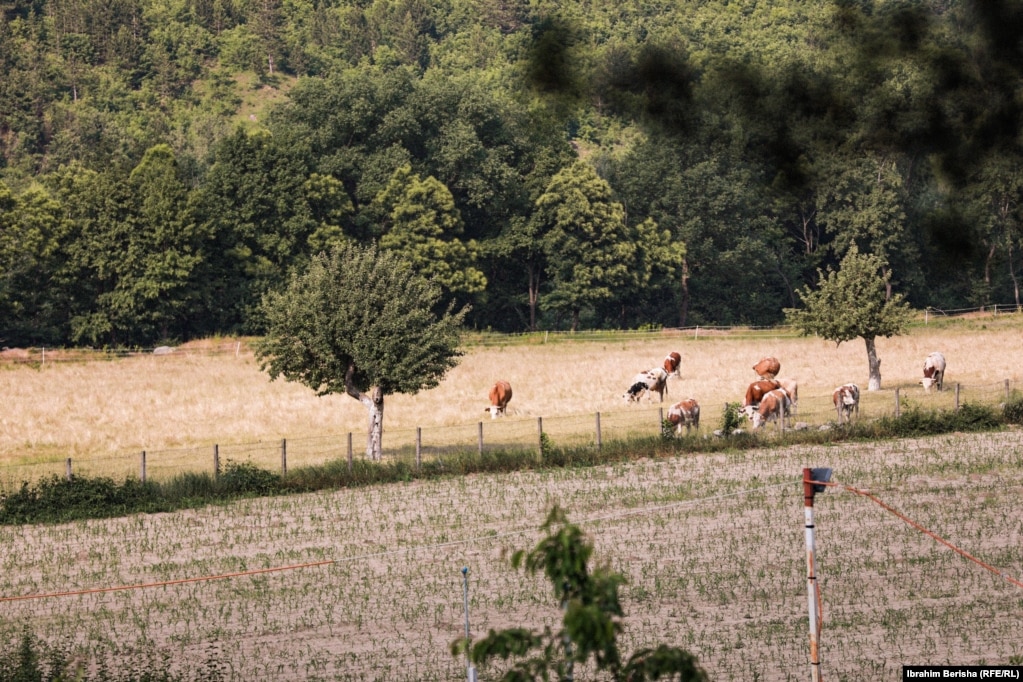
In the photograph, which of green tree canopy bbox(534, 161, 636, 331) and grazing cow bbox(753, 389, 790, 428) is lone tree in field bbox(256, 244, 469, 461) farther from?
green tree canopy bbox(534, 161, 636, 331)

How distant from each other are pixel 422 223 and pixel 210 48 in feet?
279

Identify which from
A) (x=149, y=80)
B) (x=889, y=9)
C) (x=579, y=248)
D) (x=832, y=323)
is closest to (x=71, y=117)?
(x=149, y=80)

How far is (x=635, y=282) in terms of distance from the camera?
97062 mm

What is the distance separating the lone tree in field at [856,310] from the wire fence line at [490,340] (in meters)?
21.3

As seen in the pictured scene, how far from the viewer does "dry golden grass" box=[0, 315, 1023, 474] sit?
165 ft

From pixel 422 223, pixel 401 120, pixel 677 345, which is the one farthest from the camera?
pixel 401 120

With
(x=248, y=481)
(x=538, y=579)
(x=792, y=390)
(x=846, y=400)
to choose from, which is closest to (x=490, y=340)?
(x=792, y=390)

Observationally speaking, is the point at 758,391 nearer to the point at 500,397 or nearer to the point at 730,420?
the point at 730,420

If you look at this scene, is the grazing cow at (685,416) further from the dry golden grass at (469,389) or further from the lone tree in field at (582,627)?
the lone tree in field at (582,627)

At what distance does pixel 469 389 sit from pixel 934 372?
19148 mm

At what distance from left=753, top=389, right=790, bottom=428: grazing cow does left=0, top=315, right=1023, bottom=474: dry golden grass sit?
1730 millimetres

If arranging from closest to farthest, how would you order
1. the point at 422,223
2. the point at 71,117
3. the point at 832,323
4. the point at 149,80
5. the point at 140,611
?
the point at 140,611
the point at 832,323
the point at 422,223
the point at 71,117
the point at 149,80

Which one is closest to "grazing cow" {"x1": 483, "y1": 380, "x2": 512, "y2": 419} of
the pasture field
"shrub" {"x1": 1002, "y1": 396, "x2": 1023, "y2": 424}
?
the pasture field

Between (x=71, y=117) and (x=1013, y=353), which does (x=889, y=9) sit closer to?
(x=1013, y=353)
